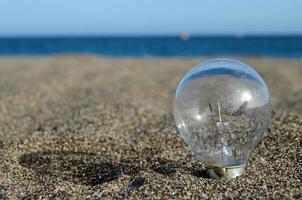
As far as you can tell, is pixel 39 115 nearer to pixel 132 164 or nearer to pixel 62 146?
pixel 62 146

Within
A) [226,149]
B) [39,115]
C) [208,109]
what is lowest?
[39,115]

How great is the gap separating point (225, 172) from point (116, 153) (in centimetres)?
177

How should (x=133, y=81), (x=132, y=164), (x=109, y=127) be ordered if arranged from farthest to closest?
(x=133, y=81) → (x=109, y=127) → (x=132, y=164)

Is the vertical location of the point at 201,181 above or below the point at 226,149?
below

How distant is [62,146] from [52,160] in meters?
0.66

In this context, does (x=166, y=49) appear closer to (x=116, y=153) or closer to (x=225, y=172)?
(x=116, y=153)

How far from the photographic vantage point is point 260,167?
4918 millimetres

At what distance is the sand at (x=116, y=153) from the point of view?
4.32m

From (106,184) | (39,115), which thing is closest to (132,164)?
(106,184)

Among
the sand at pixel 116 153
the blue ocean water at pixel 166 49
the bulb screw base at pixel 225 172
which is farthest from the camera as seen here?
the blue ocean water at pixel 166 49

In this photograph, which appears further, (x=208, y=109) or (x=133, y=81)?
(x=133, y=81)

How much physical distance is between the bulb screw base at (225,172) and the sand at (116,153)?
0.29ft

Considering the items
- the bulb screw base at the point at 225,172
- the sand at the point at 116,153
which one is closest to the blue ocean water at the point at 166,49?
the sand at the point at 116,153

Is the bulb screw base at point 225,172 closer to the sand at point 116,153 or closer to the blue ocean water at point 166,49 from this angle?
the sand at point 116,153
